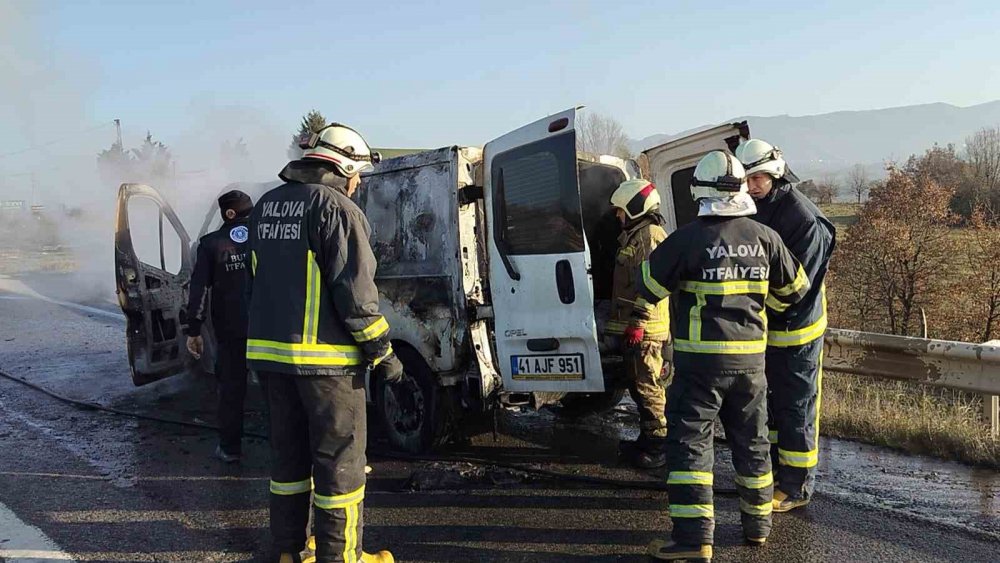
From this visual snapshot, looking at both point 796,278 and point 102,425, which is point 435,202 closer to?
point 796,278

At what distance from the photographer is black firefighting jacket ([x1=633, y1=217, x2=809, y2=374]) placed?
11.6ft

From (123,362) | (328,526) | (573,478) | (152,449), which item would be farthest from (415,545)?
(123,362)

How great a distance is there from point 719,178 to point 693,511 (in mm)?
1536

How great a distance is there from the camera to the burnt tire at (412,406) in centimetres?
515

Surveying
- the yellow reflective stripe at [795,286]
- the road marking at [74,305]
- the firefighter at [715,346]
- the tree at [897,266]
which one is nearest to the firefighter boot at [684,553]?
the firefighter at [715,346]

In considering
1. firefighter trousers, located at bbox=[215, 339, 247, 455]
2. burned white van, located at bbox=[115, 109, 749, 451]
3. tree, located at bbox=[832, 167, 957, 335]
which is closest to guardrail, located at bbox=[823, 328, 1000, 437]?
burned white van, located at bbox=[115, 109, 749, 451]

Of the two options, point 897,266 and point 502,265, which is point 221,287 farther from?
point 897,266

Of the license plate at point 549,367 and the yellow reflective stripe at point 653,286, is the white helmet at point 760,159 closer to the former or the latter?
the yellow reflective stripe at point 653,286

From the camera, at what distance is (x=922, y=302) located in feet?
48.7

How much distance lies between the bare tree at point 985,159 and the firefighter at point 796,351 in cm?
2089

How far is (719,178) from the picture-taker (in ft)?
11.9

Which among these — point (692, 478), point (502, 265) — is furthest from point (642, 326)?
point (692, 478)

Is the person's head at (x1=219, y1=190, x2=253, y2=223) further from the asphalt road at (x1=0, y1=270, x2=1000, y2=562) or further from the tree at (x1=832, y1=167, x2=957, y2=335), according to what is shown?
the tree at (x1=832, y1=167, x2=957, y2=335)

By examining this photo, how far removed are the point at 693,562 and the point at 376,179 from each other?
11.4 ft
